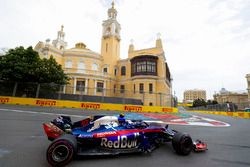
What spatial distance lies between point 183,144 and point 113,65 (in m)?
38.3

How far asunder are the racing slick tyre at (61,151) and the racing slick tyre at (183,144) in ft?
8.28

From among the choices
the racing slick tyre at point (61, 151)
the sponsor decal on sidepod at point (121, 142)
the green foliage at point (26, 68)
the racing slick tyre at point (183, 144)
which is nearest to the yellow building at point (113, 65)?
the green foliage at point (26, 68)

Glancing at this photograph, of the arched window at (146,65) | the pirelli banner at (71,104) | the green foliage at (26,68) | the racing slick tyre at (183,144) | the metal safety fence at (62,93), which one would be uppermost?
the arched window at (146,65)

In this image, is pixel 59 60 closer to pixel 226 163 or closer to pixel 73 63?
pixel 73 63

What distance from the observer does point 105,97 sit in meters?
18.6

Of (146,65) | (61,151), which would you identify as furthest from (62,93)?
(146,65)

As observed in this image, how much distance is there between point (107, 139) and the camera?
11.1 feet

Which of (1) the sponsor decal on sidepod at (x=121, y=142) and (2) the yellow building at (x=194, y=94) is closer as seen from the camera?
(1) the sponsor decal on sidepod at (x=121, y=142)

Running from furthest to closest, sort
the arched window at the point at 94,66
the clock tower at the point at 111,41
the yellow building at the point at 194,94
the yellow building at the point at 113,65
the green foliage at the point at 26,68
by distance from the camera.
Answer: the yellow building at the point at 194,94, the clock tower at the point at 111,41, the arched window at the point at 94,66, the yellow building at the point at 113,65, the green foliage at the point at 26,68

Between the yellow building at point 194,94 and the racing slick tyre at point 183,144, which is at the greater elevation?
the yellow building at point 194,94

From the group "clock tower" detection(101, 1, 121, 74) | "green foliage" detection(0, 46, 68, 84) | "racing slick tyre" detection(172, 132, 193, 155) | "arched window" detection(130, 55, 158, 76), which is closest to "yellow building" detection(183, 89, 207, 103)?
"clock tower" detection(101, 1, 121, 74)

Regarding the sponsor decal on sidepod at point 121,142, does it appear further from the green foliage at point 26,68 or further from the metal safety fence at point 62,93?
the green foliage at point 26,68

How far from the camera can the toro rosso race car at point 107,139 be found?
2.94m

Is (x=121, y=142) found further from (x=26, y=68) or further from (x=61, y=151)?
(x=26, y=68)
